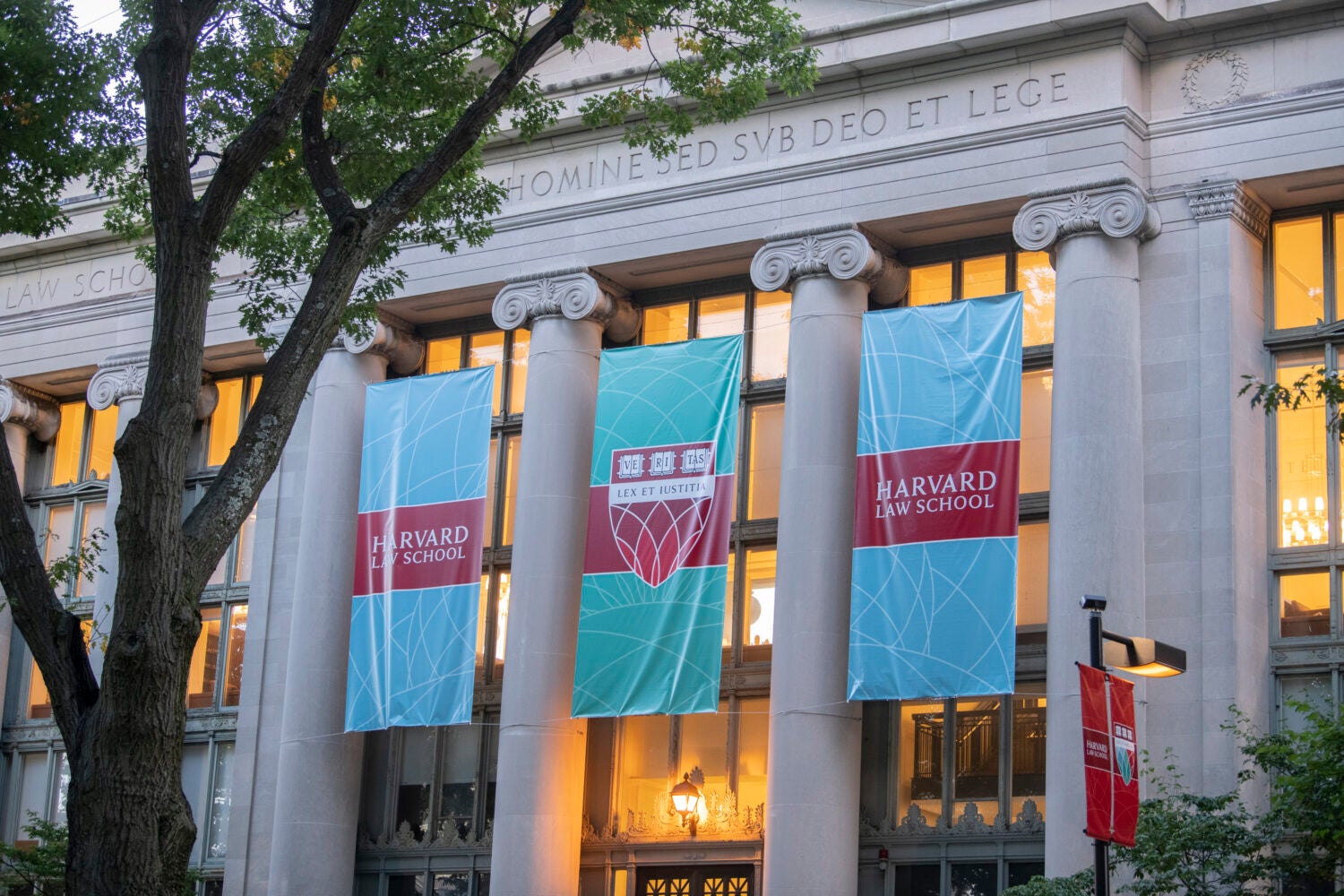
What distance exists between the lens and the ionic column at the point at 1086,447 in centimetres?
2306

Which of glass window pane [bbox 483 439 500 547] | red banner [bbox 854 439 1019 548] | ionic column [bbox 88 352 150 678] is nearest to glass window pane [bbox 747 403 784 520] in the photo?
red banner [bbox 854 439 1019 548]

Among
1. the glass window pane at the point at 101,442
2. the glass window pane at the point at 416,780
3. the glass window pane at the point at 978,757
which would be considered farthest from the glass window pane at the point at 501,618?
the glass window pane at the point at 101,442

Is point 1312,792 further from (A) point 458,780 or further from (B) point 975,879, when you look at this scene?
(A) point 458,780

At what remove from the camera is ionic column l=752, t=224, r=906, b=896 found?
24.5 meters

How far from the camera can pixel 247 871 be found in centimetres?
3053

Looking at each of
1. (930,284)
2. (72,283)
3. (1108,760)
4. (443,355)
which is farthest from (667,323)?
(1108,760)

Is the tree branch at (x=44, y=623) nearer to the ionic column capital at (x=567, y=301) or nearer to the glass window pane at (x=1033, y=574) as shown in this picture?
the glass window pane at (x=1033, y=574)

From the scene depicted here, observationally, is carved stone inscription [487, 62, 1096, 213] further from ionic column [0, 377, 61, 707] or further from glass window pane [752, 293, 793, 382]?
ionic column [0, 377, 61, 707]

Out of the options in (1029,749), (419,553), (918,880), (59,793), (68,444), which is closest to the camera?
(1029,749)

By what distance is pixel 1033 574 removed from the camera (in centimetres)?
2595

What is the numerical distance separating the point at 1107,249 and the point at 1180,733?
6.55 metres

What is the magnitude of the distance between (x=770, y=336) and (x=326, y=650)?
8.94 meters

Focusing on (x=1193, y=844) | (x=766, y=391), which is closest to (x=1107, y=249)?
(x=766, y=391)

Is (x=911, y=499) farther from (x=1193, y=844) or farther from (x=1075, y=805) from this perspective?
(x=1193, y=844)
